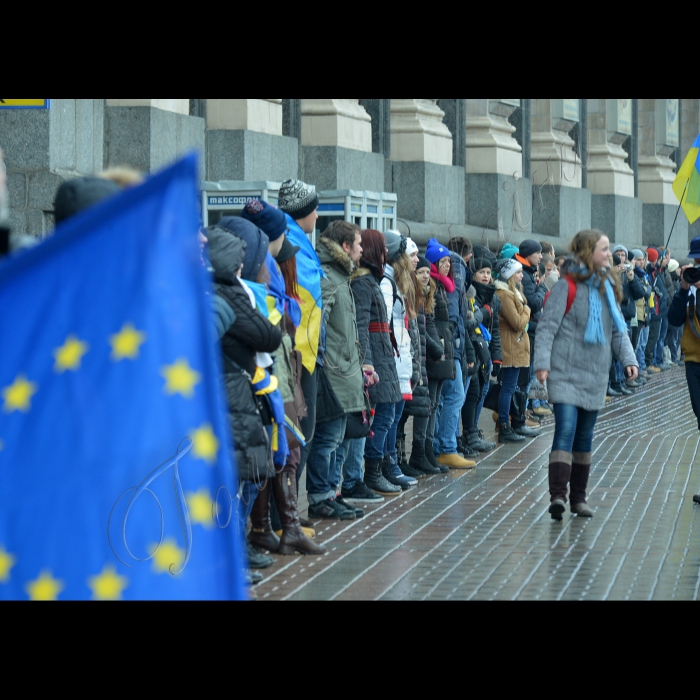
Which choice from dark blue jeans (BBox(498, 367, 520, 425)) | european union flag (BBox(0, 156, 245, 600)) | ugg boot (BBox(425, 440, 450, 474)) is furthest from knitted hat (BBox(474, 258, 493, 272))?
european union flag (BBox(0, 156, 245, 600))

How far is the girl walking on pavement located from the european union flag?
21.7 ft

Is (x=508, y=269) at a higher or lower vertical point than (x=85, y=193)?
higher

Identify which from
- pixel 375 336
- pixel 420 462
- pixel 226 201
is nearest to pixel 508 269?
pixel 226 201

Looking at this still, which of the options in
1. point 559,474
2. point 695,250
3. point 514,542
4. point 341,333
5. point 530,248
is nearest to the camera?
point 514,542

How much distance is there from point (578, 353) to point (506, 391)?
14.3ft

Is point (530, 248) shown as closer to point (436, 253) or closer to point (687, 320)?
point (436, 253)

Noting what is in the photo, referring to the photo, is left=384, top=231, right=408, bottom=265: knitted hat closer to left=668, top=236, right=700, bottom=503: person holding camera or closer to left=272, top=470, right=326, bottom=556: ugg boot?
left=668, top=236, right=700, bottom=503: person holding camera

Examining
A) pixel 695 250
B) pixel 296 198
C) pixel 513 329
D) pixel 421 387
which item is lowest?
pixel 421 387

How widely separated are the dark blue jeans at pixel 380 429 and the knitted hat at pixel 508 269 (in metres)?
3.91

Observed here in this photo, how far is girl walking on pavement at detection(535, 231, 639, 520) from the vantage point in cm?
894

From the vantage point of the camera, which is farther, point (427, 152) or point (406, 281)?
point (427, 152)

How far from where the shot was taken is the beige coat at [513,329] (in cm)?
1329

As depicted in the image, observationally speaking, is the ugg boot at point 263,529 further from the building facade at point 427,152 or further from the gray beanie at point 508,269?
the gray beanie at point 508,269

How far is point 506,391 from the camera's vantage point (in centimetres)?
1330
